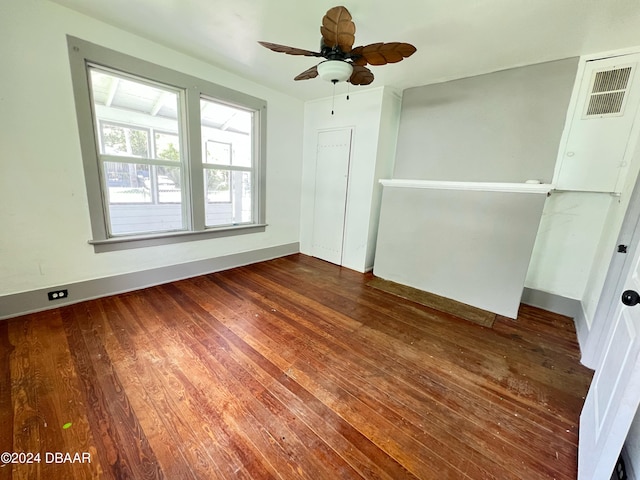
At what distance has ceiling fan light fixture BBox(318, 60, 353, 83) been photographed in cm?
179

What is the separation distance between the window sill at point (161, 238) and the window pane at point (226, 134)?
3.02 feet

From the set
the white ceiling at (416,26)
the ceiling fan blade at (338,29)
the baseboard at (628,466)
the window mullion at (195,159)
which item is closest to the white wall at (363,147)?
the white ceiling at (416,26)

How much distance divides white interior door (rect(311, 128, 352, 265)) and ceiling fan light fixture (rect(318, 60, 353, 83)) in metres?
1.89

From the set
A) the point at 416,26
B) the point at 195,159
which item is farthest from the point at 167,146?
the point at 416,26

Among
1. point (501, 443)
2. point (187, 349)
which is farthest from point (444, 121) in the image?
point (187, 349)

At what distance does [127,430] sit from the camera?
4.20 feet

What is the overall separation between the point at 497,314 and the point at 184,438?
2.97 m

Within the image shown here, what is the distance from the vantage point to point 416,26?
201 centimetres

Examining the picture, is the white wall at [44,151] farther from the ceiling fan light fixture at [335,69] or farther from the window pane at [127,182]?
the ceiling fan light fixture at [335,69]

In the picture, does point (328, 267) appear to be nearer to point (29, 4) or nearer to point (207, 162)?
point (207, 162)

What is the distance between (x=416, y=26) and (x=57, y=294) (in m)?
3.96

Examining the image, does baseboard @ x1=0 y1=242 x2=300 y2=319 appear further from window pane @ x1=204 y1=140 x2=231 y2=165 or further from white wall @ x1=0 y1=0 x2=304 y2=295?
window pane @ x1=204 y1=140 x2=231 y2=165

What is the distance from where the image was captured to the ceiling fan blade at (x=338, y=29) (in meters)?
1.46

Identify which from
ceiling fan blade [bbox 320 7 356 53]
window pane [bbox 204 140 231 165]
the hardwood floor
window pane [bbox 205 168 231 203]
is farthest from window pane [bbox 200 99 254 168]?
ceiling fan blade [bbox 320 7 356 53]
